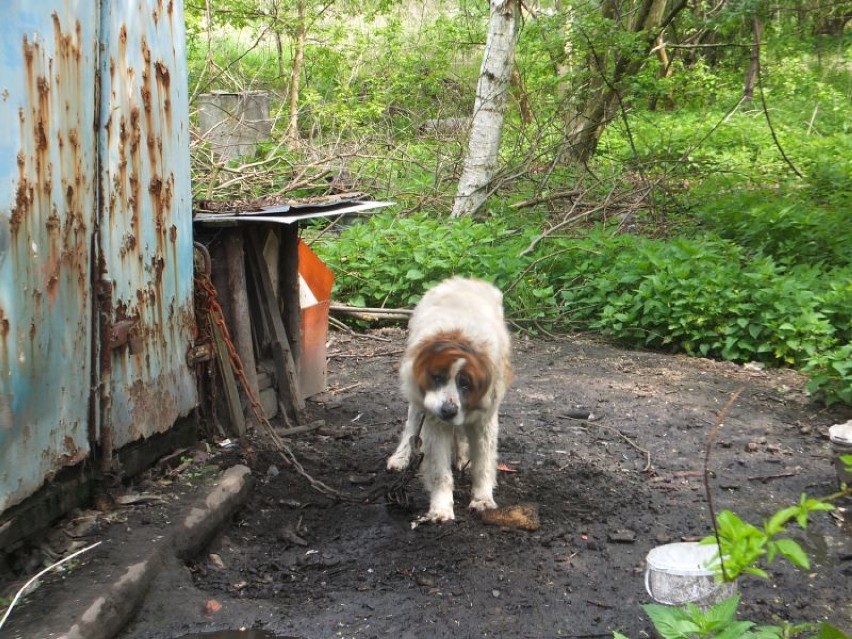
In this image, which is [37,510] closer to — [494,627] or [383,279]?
[494,627]

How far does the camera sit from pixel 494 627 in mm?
3852

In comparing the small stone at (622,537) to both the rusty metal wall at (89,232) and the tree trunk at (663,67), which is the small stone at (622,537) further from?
the tree trunk at (663,67)

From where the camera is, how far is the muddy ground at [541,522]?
3.93 metres

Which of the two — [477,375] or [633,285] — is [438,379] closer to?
[477,375]

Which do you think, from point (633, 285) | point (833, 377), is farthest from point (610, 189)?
point (833, 377)

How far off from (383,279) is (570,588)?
5907 mm

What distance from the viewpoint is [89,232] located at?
4129mm

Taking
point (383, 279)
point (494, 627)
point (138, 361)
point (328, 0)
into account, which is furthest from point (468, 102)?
point (494, 627)

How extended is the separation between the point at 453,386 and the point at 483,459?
0.71 m

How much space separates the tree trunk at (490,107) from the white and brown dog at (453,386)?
6306 millimetres

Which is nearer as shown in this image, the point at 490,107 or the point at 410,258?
the point at 410,258

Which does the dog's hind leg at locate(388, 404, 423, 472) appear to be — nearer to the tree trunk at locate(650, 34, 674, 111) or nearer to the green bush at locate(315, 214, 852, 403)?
the green bush at locate(315, 214, 852, 403)

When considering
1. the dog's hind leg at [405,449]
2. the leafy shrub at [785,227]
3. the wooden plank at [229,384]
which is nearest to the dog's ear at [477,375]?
the dog's hind leg at [405,449]

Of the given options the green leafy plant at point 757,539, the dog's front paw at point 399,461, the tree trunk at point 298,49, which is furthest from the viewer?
the tree trunk at point 298,49
